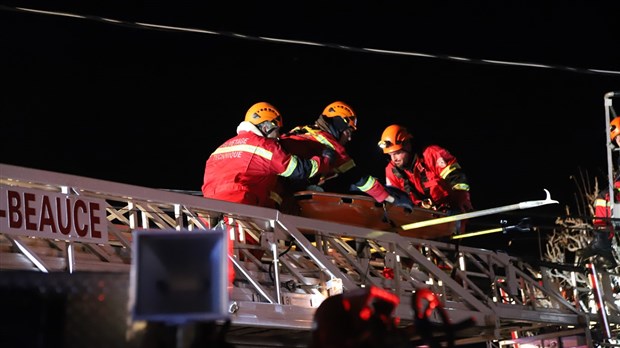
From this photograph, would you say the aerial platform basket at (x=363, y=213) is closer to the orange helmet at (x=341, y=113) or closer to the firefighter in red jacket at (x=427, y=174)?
the firefighter in red jacket at (x=427, y=174)

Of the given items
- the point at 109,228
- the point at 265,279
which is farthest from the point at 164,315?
the point at 265,279

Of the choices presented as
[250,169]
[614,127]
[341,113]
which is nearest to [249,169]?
[250,169]

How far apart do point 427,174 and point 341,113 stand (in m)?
1.61

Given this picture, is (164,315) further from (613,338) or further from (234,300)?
(613,338)

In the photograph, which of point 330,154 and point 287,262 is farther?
point 330,154

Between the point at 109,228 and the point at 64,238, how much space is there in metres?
0.59

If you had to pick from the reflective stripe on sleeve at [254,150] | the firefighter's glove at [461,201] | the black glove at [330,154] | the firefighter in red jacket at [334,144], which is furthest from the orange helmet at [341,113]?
the reflective stripe on sleeve at [254,150]

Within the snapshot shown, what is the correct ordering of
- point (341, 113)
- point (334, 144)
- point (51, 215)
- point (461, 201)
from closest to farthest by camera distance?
1. point (51, 215)
2. point (334, 144)
3. point (341, 113)
4. point (461, 201)

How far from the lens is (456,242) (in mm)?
10867

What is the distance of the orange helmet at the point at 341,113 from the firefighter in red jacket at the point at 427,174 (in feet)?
3.56

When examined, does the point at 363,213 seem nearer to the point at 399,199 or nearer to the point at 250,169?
the point at 399,199

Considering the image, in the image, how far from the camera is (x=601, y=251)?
1230 centimetres

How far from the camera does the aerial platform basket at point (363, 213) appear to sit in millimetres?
10297

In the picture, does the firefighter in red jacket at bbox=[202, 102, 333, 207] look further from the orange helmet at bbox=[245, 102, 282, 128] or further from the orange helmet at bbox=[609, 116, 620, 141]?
the orange helmet at bbox=[609, 116, 620, 141]
